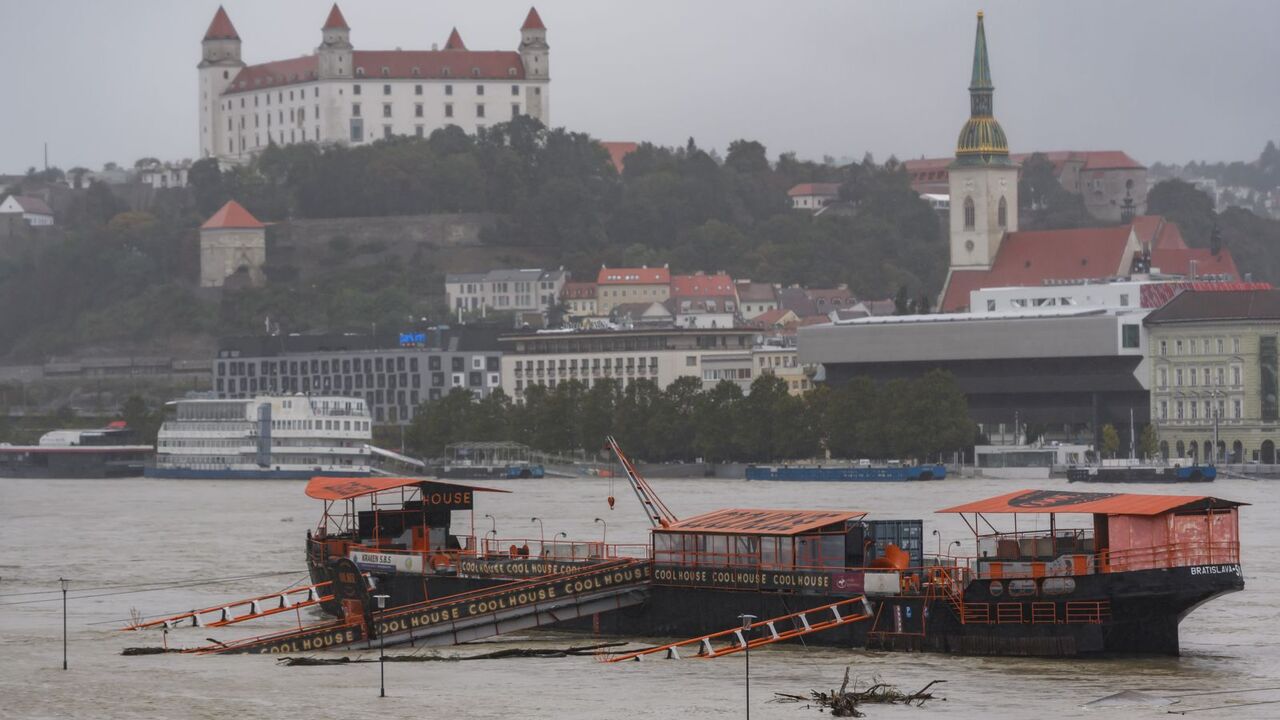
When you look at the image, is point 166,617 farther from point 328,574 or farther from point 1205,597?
point 1205,597

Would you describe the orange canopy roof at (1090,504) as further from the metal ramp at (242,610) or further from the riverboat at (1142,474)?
the riverboat at (1142,474)

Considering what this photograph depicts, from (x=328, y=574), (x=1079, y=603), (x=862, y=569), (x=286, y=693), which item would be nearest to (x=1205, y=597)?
(x=1079, y=603)

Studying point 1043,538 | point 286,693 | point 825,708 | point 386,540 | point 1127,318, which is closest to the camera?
point 825,708

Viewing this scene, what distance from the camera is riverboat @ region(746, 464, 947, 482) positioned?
159625mm

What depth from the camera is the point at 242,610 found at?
68938mm

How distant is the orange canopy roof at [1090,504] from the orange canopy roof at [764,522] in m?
3.04

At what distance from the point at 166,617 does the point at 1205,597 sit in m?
27.1

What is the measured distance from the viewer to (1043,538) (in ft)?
185

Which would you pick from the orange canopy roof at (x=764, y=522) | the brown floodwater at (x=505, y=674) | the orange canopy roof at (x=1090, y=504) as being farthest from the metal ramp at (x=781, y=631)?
the orange canopy roof at (x=1090, y=504)

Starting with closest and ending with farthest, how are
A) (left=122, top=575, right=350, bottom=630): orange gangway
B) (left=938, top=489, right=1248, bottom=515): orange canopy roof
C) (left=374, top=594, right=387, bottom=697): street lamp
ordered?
(left=374, top=594, right=387, bottom=697): street lamp → (left=938, top=489, right=1248, bottom=515): orange canopy roof → (left=122, top=575, right=350, bottom=630): orange gangway

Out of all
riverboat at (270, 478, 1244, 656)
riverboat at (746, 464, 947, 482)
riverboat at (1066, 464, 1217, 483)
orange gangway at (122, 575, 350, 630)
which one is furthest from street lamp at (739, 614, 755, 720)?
riverboat at (746, 464, 947, 482)

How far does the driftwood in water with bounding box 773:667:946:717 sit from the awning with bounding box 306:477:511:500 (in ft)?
54.5

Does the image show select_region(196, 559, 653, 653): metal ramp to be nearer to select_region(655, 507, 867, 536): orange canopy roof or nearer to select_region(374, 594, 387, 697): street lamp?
select_region(374, 594, 387, 697): street lamp

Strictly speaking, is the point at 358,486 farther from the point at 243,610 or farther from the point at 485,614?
the point at 485,614
